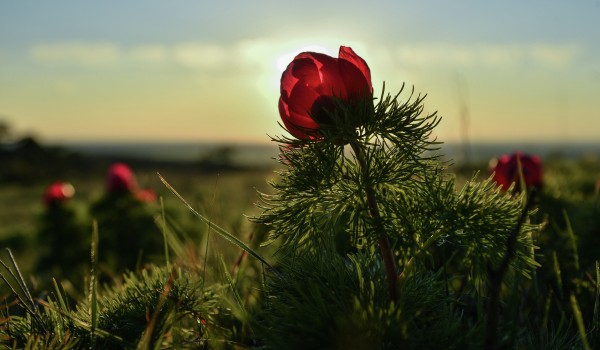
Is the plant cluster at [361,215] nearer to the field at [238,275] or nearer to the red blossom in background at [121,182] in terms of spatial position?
the field at [238,275]

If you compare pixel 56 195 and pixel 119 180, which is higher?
pixel 119 180

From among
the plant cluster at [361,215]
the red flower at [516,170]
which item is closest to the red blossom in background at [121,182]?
the red flower at [516,170]

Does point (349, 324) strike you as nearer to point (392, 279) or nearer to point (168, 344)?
point (392, 279)

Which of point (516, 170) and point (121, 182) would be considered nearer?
point (516, 170)

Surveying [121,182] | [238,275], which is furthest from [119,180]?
[238,275]

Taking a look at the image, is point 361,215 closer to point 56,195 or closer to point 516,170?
point 516,170

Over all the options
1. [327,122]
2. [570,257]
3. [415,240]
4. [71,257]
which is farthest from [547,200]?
[71,257]

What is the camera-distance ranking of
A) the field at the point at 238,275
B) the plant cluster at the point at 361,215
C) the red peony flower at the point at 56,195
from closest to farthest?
1. the plant cluster at the point at 361,215
2. the field at the point at 238,275
3. the red peony flower at the point at 56,195
